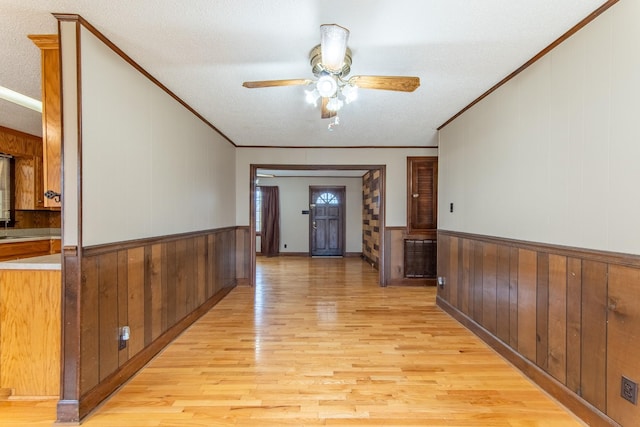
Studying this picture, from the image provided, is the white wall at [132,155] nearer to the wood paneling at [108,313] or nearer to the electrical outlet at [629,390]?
the wood paneling at [108,313]

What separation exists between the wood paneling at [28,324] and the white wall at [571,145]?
3.19 m

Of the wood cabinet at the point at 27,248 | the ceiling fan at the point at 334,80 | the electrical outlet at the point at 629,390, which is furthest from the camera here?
the wood cabinet at the point at 27,248

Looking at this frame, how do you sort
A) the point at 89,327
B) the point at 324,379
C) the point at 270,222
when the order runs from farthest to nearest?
the point at 270,222 → the point at 324,379 → the point at 89,327

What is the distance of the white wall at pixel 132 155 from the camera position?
1.83m

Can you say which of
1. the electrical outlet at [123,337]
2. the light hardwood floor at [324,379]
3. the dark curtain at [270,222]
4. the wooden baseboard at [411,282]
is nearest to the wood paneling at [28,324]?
the light hardwood floor at [324,379]

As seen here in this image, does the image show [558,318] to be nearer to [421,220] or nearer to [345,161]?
[421,220]

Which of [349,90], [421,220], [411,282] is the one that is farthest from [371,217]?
[349,90]

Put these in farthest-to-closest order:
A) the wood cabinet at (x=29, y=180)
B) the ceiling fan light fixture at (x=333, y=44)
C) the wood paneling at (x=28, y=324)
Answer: the wood cabinet at (x=29, y=180), the wood paneling at (x=28, y=324), the ceiling fan light fixture at (x=333, y=44)

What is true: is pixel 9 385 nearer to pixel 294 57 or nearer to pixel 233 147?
pixel 294 57

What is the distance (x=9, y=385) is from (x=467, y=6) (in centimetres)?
354

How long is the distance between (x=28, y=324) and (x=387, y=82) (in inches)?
109

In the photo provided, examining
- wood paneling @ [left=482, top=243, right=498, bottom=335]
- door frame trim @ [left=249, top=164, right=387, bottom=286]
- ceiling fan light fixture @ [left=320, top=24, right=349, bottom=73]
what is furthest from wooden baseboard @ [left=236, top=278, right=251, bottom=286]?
ceiling fan light fixture @ [left=320, top=24, right=349, bottom=73]

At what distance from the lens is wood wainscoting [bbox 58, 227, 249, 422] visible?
1.73 meters

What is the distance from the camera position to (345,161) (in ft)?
16.3
